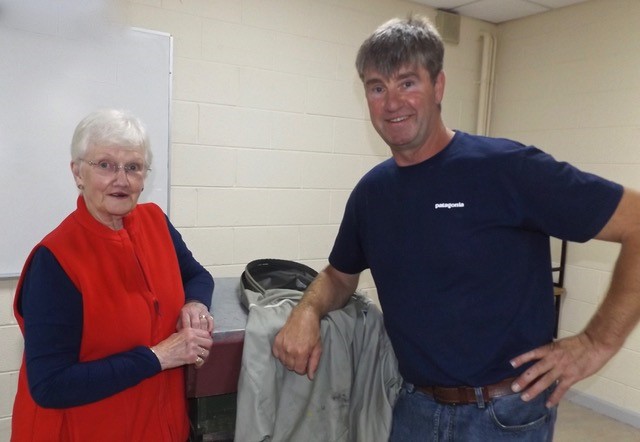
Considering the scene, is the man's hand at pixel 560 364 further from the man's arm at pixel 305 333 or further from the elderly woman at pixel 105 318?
the elderly woman at pixel 105 318

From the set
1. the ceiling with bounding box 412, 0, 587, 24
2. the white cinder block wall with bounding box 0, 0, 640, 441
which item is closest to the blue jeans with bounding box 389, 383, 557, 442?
the white cinder block wall with bounding box 0, 0, 640, 441

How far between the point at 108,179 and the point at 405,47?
2.66 ft

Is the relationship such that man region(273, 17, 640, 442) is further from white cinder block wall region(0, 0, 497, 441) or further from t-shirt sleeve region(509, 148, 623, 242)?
white cinder block wall region(0, 0, 497, 441)

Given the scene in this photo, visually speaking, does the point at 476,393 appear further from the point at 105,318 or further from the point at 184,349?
the point at 105,318

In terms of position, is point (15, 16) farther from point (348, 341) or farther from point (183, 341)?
point (348, 341)

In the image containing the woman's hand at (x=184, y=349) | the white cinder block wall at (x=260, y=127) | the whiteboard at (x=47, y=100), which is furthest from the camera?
the white cinder block wall at (x=260, y=127)

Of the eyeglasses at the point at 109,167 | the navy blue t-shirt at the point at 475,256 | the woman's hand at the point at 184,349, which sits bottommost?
the woman's hand at the point at 184,349

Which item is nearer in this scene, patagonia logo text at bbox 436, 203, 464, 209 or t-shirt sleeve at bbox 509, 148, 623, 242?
t-shirt sleeve at bbox 509, 148, 623, 242

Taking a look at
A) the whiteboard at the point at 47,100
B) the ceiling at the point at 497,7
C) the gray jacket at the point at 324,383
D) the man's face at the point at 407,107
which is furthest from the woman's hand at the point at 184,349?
the ceiling at the point at 497,7

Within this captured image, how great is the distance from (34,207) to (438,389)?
2038 millimetres

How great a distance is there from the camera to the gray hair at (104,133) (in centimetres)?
122

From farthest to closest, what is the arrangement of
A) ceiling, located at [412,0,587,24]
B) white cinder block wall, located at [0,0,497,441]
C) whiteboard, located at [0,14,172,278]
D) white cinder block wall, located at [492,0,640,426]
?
ceiling, located at [412,0,587,24] < white cinder block wall, located at [492,0,640,426] < white cinder block wall, located at [0,0,497,441] < whiteboard, located at [0,14,172,278]

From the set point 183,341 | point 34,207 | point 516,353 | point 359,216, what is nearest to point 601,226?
point 516,353

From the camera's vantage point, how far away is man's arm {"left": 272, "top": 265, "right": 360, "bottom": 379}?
124 cm
